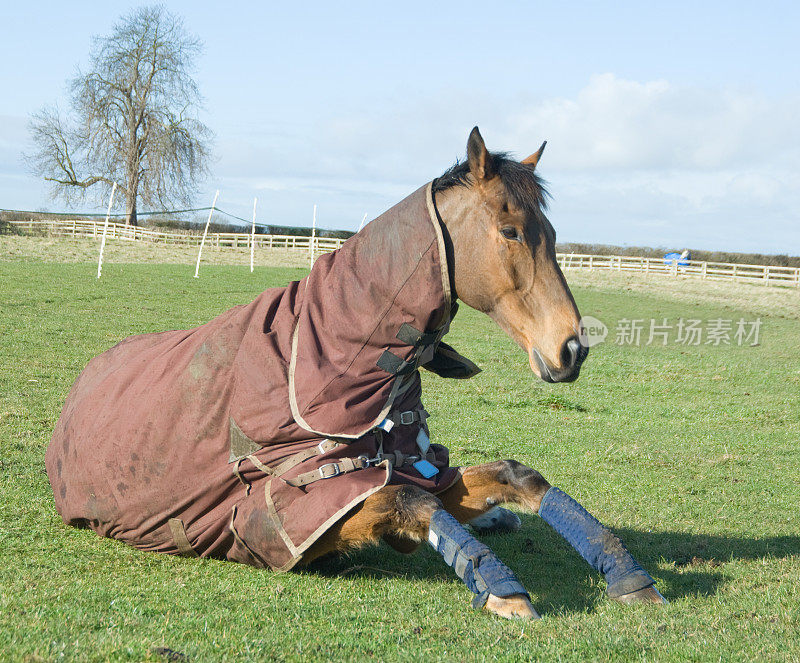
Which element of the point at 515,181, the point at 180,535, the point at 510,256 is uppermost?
the point at 515,181

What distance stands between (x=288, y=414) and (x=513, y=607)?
151 centimetres

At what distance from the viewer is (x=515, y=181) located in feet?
13.4

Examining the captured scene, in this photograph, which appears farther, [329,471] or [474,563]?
[329,471]

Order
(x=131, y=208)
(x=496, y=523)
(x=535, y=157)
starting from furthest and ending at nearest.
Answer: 1. (x=131, y=208)
2. (x=496, y=523)
3. (x=535, y=157)

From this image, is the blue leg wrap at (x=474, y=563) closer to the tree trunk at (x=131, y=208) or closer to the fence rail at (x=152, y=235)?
the fence rail at (x=152, y=235)

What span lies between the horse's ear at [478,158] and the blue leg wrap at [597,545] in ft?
6.04

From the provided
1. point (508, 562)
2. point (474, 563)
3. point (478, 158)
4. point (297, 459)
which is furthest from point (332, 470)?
point (478, 158)

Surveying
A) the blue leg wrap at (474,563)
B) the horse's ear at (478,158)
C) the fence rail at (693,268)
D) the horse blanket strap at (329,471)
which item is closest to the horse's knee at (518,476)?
the blue leg wrap at (474,563)

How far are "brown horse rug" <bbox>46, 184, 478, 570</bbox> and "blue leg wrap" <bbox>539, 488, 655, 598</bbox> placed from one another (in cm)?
68

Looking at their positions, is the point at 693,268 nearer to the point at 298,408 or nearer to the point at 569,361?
the point at 569,361

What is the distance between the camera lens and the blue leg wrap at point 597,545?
4.13 meters

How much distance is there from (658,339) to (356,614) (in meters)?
21.3

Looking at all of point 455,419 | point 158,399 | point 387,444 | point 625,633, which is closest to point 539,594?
point 625,633

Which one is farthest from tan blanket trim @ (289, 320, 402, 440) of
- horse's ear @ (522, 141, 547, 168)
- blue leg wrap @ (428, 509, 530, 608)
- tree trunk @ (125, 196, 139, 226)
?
tree trunk @ (125, 196, 139, 226)
